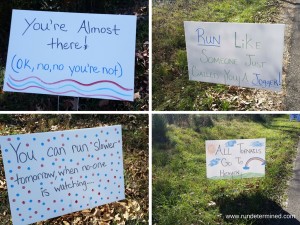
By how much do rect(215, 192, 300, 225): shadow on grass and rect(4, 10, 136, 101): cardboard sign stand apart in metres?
1.17

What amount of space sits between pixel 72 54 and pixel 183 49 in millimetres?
1083

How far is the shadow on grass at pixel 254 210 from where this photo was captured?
9.32 ft

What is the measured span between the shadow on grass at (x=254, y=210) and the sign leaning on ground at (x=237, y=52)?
2.93ft

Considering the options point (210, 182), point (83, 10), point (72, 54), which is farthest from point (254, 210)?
point (83, 10)

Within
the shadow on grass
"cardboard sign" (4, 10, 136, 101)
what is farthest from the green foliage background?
the shadow on grass

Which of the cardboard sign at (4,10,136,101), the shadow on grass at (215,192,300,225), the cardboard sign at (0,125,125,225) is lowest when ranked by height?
the shadow on grass at (215,192,300,225)

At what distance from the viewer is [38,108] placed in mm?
2979

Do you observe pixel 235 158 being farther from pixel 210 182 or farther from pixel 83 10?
pixel 83 10

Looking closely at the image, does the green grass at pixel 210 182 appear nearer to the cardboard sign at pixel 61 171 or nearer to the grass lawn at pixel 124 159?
the grass lawn at pixel 124 159

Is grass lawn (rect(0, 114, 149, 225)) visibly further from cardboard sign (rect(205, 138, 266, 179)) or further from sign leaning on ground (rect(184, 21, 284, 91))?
sign leaning on ground (rect(184, 21, 284, 91))

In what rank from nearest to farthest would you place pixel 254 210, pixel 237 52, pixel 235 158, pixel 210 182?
1. pixel 237 52
2. pixel 235 158
3. pixel 254 210
4. pixel 210 182

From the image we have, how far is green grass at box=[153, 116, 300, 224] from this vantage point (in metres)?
2.95

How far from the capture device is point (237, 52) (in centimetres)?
267

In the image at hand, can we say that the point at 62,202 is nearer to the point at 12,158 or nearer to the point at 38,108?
the point at 12,158
